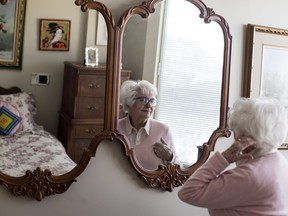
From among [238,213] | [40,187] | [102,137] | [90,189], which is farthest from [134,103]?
[238,213]

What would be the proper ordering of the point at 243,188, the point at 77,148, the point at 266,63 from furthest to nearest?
the point at 266,63
the point at 77,148
the point at 243,188

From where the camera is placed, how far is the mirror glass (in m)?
1.89

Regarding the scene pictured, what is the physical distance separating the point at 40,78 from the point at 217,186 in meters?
0.87

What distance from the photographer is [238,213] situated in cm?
154

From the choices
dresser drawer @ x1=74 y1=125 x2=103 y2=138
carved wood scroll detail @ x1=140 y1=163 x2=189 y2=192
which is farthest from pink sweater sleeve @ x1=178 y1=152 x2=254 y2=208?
dresser drawer @ x1=74 y1=125 x2=103 y2=138

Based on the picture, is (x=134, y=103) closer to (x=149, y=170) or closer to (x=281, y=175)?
(x=149, y=170)

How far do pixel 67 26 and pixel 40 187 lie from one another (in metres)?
0.71

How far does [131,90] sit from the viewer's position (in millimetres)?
1893

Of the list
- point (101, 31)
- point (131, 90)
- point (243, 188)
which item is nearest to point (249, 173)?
point (243, 188)

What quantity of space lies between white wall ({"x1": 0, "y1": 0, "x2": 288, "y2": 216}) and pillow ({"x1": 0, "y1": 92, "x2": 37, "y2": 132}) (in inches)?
1.2

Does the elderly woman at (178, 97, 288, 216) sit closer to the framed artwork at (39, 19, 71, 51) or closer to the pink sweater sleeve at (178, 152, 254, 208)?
the pink sweater sleeve at (178, 152, 254, 208)

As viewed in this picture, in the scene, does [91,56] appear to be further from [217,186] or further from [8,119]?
[217,186]

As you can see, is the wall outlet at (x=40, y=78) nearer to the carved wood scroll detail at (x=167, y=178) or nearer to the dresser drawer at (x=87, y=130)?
the dresser drawer at (x=87, y=130)

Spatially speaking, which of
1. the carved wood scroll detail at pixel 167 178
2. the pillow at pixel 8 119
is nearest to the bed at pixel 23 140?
the pillow at pixel 8 119
